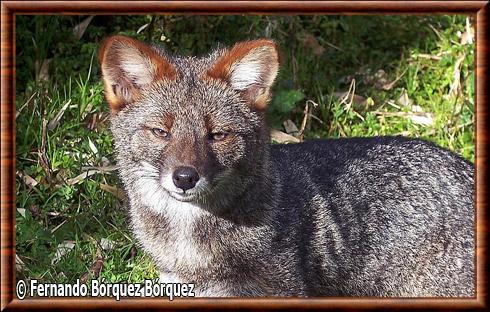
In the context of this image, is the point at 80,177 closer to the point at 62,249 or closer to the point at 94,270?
the point at 62,249

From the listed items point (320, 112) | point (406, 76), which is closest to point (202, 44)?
point (320, 112)

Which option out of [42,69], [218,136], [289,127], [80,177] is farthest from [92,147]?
[218,136]

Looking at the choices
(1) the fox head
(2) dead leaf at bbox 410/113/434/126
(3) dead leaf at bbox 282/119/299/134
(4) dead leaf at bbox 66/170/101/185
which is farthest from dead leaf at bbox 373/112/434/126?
(1) the fox head

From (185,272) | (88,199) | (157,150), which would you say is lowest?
(88,199)

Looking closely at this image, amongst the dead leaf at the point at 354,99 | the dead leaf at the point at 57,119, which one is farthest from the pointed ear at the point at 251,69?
the dead leaf at the point at 354,99

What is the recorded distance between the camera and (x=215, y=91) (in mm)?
5598

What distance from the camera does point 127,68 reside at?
5.58 metres

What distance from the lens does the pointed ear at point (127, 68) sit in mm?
5496

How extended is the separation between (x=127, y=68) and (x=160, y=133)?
0.43 metres

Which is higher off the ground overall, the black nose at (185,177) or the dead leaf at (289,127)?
the black nose at (185,177)

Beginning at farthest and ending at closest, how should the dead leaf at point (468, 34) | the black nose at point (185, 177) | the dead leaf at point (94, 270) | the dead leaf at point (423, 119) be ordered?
the dead leaf at point (468, 34) → the dead leaf at point (423, 119) → the dead leaf at point (94, 270) → the black nose at point (185, 177)

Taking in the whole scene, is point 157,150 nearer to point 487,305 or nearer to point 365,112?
point 487,305

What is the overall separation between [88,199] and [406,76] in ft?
10.3

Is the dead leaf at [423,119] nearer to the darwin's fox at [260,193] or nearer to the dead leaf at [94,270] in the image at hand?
the darwin's fox at [260,193]
